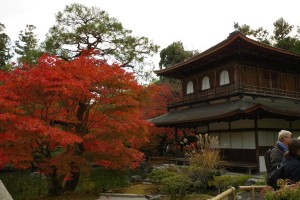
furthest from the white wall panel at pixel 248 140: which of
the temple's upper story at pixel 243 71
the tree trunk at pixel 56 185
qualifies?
the tree trunk at pixel 56 185

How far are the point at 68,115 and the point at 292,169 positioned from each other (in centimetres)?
813

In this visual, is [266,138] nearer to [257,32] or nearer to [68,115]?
[68,115]

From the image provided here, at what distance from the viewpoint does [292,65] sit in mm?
20312

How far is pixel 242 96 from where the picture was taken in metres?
17.3

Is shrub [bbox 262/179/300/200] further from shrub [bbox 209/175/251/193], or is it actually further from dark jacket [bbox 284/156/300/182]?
shrub [bbox 209/175/251/193]

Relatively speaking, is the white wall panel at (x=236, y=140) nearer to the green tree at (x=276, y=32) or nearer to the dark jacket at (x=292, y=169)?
the dark jacket at (x=292, y=169)

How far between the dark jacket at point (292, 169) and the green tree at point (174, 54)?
3866 cm

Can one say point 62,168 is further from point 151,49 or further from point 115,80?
point 151,49

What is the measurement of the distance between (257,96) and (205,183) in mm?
7252

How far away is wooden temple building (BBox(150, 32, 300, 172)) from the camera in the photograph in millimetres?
15516

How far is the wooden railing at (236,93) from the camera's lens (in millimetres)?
17562

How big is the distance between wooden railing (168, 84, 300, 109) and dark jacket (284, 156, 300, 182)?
44.8ft

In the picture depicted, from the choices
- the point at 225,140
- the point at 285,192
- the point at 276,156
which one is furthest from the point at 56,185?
the point at 225,140

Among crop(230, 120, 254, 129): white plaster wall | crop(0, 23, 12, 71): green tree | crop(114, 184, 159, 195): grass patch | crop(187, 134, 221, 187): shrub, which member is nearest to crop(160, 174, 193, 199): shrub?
crop(187, 134, 221, 187): shrub
